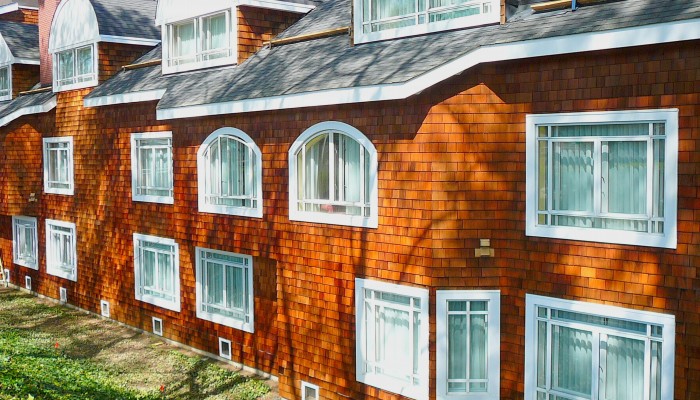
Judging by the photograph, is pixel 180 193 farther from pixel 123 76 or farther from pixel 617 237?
pixel 617 237

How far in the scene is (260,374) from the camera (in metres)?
13.1

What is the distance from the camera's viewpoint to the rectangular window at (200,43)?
14.7 metres

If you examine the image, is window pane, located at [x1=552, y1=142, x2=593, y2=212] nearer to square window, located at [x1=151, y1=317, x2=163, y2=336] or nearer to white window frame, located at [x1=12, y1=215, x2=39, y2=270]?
square window, located at [x1=151, y1=317, x2=163, y2=336]

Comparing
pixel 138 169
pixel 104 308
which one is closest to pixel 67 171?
pixel 104 308

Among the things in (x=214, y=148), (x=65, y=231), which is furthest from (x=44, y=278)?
(x=214, y=148)

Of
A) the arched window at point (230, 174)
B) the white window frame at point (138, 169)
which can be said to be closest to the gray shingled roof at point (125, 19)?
the white window frame at point (138, 169)

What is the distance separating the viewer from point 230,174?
527 inches

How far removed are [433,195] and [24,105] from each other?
1440 centimetres

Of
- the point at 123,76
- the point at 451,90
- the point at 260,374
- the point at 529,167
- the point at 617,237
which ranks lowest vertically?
the point at 260,374

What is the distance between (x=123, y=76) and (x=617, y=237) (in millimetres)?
12562

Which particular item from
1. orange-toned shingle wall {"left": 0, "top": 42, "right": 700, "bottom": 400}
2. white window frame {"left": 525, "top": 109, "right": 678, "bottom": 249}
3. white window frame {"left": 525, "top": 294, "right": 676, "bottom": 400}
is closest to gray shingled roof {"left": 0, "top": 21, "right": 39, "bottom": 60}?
orange-toned shingle wall {"left": 0, "top": 42, "right": 700, "bottom": 400}

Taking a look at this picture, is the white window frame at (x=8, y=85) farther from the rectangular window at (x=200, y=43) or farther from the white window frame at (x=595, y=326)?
the white window frame at (x=595, y=326)

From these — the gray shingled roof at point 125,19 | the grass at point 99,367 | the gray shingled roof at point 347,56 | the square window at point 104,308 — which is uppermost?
the gray shingled roof at point 125,19

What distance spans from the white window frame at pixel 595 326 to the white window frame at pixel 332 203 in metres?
2.46
